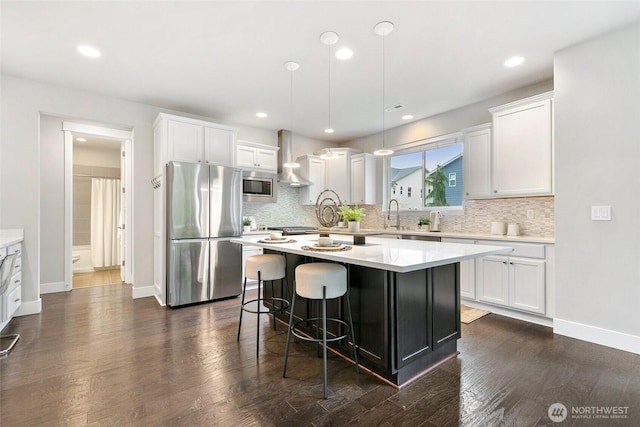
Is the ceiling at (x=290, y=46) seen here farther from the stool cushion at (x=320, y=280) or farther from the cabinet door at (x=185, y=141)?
the stool cushion at (x=320, y=280)

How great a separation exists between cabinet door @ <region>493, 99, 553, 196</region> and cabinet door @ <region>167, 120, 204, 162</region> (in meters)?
3.92

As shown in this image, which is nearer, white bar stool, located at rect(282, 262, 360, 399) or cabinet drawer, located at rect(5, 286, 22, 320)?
white bar stool, located at rect(282, 262, 360, 399)

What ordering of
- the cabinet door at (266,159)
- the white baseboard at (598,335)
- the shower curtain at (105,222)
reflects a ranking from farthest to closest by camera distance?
the shower curtain at (105,222) < the cabinet door at (266,159) < the white baseboard at (598,335)

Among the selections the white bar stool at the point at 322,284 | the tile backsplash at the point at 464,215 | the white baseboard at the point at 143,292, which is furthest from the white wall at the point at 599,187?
the white baseboard at the point at 143,292

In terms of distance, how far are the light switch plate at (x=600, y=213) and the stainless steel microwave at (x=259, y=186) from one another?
13.4ft

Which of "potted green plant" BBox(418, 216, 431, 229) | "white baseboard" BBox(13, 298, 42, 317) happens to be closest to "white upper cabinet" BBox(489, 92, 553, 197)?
"potted green plant" BBox(418, 216, 431, 229)

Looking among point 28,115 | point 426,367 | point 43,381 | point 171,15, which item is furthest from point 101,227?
point 426,367

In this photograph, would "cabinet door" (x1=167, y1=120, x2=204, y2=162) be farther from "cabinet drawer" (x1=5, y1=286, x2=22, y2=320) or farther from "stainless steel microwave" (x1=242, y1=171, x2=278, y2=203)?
"cabinet drawer" (x1=5, y1=286, x2=22, y2=320)

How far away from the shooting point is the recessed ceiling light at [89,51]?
273cm

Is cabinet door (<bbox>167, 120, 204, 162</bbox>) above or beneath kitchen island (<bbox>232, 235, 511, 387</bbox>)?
above

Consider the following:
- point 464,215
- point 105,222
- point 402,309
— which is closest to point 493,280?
point 464,215

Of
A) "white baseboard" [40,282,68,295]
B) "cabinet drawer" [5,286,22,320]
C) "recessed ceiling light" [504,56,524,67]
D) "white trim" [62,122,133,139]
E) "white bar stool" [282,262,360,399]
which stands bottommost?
"white baseboard" [40,282,68,295]

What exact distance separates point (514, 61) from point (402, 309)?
2870 mm

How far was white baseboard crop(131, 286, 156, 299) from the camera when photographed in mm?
4074
